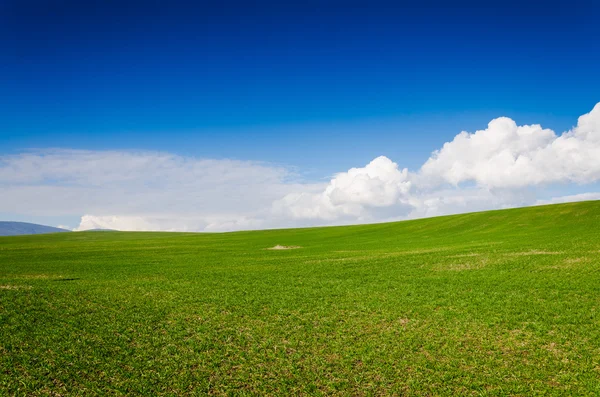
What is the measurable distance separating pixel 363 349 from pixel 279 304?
7.63 m

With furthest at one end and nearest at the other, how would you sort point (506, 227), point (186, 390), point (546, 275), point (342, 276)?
point (506, 227) < point (342, 276) < point (546, 275) < point (186, 390)

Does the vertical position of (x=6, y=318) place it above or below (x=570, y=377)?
above

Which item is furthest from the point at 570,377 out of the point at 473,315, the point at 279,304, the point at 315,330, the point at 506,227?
the point at 506,227

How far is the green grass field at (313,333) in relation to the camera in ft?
35.5

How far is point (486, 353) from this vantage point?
12703mm

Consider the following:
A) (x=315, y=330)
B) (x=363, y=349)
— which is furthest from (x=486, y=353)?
(x=315, y=330)

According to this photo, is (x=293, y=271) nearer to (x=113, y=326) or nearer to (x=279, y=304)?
(x=279, y=304)

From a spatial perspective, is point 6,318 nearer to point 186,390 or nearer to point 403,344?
point 186,390

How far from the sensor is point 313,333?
49.6 ft

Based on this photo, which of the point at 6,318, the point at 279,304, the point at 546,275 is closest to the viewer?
the point at 6,318

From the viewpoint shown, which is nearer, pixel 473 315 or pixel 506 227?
pixel 473 315

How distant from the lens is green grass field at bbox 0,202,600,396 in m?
10.8

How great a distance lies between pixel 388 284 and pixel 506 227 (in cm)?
5339

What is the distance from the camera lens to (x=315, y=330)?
15492 mm
